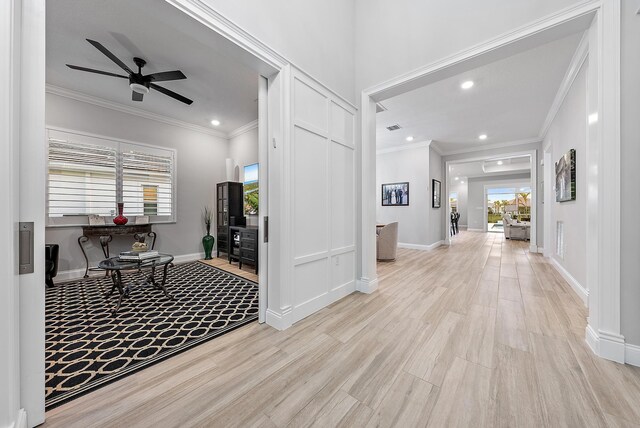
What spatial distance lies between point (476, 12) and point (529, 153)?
5.70m

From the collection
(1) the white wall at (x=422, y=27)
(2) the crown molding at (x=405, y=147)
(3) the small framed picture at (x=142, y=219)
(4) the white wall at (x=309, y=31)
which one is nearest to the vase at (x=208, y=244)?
(3) the small framed picture at (x=142, y=219)

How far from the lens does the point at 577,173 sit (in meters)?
3.05

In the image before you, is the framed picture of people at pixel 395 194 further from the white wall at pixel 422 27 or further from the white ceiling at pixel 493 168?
the white wall at pixel 422 27

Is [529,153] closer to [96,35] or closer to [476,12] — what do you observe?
[476,12]

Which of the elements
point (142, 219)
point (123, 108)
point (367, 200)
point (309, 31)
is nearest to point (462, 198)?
point (367, 200)

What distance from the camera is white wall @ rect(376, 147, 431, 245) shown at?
255 inches

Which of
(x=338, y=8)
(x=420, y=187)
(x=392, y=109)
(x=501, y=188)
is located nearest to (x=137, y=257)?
(x=338, y=8)

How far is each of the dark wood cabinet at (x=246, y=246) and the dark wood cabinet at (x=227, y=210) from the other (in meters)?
0.34

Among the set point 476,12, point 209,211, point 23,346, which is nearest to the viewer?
point 23,346

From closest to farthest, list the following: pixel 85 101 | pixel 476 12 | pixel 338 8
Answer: pixel 476 12 < pixel 338 8 < pixel 85 101

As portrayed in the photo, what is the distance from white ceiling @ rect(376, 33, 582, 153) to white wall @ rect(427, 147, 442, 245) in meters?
0.63

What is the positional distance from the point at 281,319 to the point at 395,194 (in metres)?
5.79

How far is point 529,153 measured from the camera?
244 inches

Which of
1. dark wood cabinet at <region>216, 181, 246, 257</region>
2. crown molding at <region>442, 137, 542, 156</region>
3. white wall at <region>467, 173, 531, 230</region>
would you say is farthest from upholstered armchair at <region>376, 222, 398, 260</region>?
white wall at <region>467, 173, 531, 230</region>
